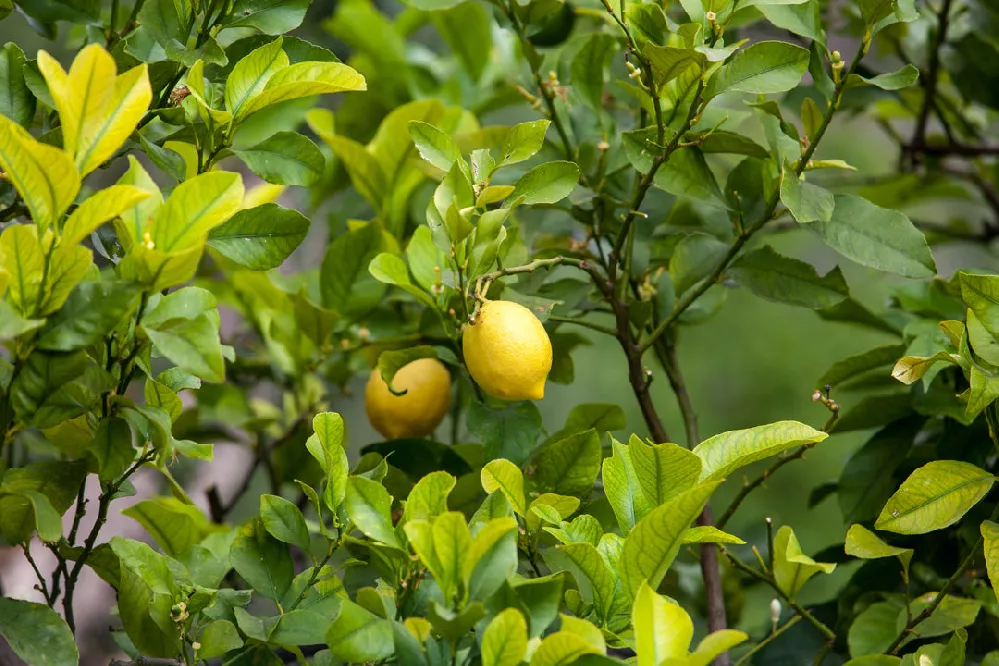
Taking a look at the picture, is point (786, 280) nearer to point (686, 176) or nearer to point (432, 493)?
point (686, 176)

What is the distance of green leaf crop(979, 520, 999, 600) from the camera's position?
531 millimetres

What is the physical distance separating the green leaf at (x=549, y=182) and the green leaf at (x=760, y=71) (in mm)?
101

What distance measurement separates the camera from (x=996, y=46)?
0.96 meters

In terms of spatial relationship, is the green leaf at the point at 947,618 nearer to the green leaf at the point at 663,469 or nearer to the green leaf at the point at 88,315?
the green leaf at the point at 663,469

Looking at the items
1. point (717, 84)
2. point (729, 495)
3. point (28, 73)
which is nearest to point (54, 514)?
point (28, 73)

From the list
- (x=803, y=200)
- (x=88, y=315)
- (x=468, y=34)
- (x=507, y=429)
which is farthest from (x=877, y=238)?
(x=468, y=34)

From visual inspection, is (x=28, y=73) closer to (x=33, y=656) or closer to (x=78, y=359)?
(x=78, y=359)

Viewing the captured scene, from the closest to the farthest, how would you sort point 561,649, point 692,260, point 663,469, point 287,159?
point 561,649
point 663,469
point 287,159
point 692,260

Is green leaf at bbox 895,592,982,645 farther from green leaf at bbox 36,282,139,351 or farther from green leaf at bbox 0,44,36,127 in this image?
green leaf at bbox 0,44,36,127

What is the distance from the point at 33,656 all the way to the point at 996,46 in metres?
0.97

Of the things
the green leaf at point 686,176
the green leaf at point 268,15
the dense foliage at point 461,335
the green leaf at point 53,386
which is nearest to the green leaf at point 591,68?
the dense foliage at point 461,335

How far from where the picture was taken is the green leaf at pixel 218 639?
1.74 ft

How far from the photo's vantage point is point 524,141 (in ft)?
1.89

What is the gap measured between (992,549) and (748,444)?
16 cm
